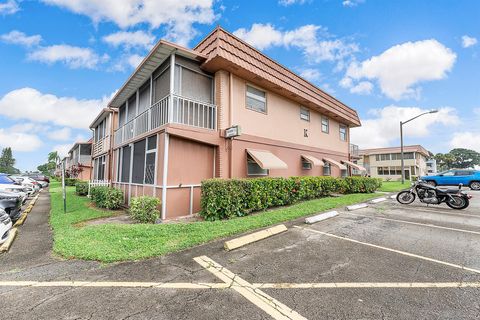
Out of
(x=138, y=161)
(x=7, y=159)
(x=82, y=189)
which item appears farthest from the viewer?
(x=7, y=159)

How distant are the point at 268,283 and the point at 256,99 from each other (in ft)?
31.0

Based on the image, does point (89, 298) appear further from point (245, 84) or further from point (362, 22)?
point (362, 22)

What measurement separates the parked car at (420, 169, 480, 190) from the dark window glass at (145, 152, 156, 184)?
72.4 feet

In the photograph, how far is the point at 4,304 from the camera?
2.88 m

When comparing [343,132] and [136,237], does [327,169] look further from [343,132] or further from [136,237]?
[136,237]

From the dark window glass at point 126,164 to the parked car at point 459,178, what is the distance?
23313mm

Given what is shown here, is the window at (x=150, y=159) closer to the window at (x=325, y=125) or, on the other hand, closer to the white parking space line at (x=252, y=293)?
the white parking space line at (x=252, y=293)

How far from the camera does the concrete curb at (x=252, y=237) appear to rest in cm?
491

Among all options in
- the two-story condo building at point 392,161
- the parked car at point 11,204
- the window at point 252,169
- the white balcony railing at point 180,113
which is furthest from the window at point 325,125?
the two-story condo building at point 392,161

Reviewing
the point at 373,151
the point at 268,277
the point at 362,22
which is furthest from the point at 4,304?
the point at 373,151

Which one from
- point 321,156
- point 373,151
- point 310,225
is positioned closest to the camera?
point 310,225

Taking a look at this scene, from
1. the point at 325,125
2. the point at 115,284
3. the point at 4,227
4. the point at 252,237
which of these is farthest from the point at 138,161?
the point at 325,125

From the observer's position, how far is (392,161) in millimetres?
42562

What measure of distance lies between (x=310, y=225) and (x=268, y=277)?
12.0ft
